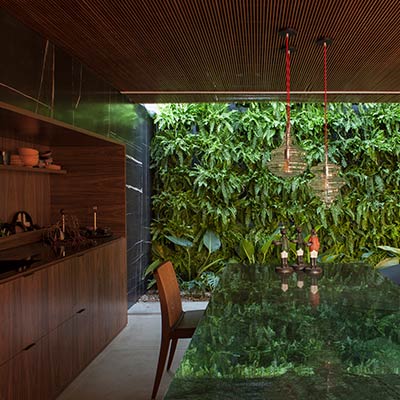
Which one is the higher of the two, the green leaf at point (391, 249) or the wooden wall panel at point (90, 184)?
the wooden wall panel at point (90, 184)

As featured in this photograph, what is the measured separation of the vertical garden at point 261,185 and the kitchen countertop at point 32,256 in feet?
6.89

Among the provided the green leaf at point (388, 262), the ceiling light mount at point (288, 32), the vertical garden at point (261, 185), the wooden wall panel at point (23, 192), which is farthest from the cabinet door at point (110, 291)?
the green leaf at point (388, 262)

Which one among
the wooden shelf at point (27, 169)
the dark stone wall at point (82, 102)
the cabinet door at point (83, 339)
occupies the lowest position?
the cabinet door at point (83, 339)

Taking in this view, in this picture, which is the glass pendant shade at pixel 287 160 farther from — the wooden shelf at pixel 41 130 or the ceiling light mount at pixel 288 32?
the wooden shelf at pixel 41 130

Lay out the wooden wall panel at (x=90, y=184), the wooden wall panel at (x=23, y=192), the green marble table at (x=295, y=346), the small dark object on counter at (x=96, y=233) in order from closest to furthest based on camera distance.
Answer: the green marble table at (x=295, y=346), the wooden wall panel at (x=23, y=192), the small dark object on counter at (x=96, y=233), the wooden wall panel at (x=90, y=184)

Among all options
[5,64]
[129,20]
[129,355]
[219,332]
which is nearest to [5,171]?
[5,64]

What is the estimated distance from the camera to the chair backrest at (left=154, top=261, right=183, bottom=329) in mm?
2738

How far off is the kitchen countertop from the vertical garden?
210 cm

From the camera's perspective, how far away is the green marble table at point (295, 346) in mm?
1238

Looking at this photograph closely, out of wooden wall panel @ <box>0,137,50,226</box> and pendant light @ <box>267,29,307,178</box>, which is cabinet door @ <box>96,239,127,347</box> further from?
pendant light @ <box>267,29,307,178</box>

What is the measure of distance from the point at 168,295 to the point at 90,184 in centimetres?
198

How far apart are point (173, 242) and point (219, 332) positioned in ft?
13.5

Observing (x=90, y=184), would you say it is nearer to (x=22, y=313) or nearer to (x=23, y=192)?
(x=23, y=192)

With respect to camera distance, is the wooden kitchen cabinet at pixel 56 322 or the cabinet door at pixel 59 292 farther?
the cabinet door at pixel 59 292
